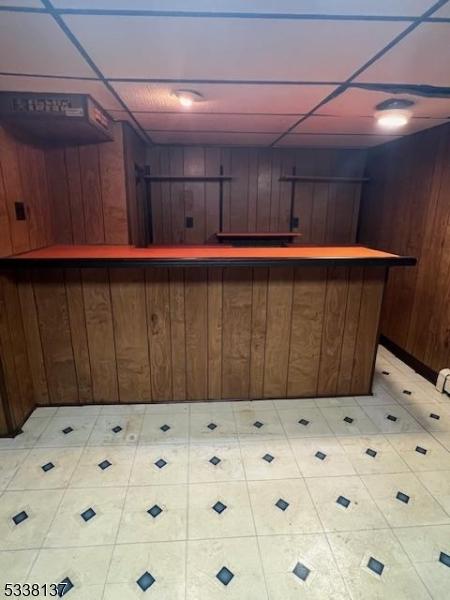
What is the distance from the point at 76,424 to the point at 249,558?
162cm

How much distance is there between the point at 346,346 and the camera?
2.90m

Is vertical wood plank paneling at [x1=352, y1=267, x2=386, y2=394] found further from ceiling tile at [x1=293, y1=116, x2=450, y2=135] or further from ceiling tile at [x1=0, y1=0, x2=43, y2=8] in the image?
ceiling tile at [x1=0, y1=0, x2=43, y2=8]

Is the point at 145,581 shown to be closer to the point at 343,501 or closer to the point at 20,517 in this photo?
the point at 20,517

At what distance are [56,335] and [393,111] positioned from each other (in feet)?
10.2

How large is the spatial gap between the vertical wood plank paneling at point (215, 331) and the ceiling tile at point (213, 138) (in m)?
1.84

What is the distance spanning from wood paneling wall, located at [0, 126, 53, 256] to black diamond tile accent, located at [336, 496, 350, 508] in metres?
2.66

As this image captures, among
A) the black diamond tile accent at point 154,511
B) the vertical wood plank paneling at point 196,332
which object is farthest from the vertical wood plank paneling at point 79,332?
the black diamond tile accent at point 154,511

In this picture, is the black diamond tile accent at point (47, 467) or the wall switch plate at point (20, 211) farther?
the wall switch plate at point (20, 211)

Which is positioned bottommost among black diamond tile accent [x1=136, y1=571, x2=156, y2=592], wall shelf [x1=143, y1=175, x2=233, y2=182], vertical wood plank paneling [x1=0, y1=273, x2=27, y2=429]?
black diamond tile accent [x1=136, y1=571, x2=156, y2=592]

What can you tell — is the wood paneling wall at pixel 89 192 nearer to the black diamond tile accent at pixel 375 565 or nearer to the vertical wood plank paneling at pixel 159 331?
the vertical wood plank paneling at pixel 159 331

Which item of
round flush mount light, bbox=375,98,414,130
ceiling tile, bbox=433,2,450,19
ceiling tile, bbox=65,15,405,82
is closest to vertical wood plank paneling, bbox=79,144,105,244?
ceiling tile, bbox=65,15,405,82

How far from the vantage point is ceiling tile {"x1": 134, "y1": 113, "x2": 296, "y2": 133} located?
283 centimetres

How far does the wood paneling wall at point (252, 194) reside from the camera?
14.6 ft

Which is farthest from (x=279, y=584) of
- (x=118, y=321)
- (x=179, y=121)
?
(x=179, y=121)
